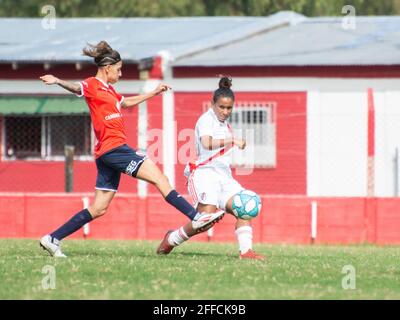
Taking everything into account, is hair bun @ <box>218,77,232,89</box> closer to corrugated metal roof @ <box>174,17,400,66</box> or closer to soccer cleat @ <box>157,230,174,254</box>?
soccer cleat @ <box>157,230,174,254</box>

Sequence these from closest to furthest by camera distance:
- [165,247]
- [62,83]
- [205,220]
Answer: [62,83] < [205,220] < [165,247]

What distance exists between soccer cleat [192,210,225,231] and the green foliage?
85.8ft

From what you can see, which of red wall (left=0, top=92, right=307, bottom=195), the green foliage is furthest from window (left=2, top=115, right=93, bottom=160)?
the green foliage

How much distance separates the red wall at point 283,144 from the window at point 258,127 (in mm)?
118

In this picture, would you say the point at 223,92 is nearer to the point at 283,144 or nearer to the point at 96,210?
the point at 96,210

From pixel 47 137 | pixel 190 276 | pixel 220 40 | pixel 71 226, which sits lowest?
pixel 190 276

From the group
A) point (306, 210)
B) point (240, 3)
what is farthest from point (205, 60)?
point (240, 3)

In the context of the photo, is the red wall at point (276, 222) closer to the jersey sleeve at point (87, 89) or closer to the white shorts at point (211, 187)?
the white shorts at point (211, 187)

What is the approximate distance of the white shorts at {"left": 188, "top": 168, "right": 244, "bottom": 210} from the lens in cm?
1203

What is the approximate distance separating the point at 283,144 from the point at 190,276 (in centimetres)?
1341

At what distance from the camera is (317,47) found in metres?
25.3

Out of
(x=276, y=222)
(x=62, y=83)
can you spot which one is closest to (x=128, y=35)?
(x=276, y=222)

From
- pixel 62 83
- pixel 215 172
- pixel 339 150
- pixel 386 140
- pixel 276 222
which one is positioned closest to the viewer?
pixel 62 83
